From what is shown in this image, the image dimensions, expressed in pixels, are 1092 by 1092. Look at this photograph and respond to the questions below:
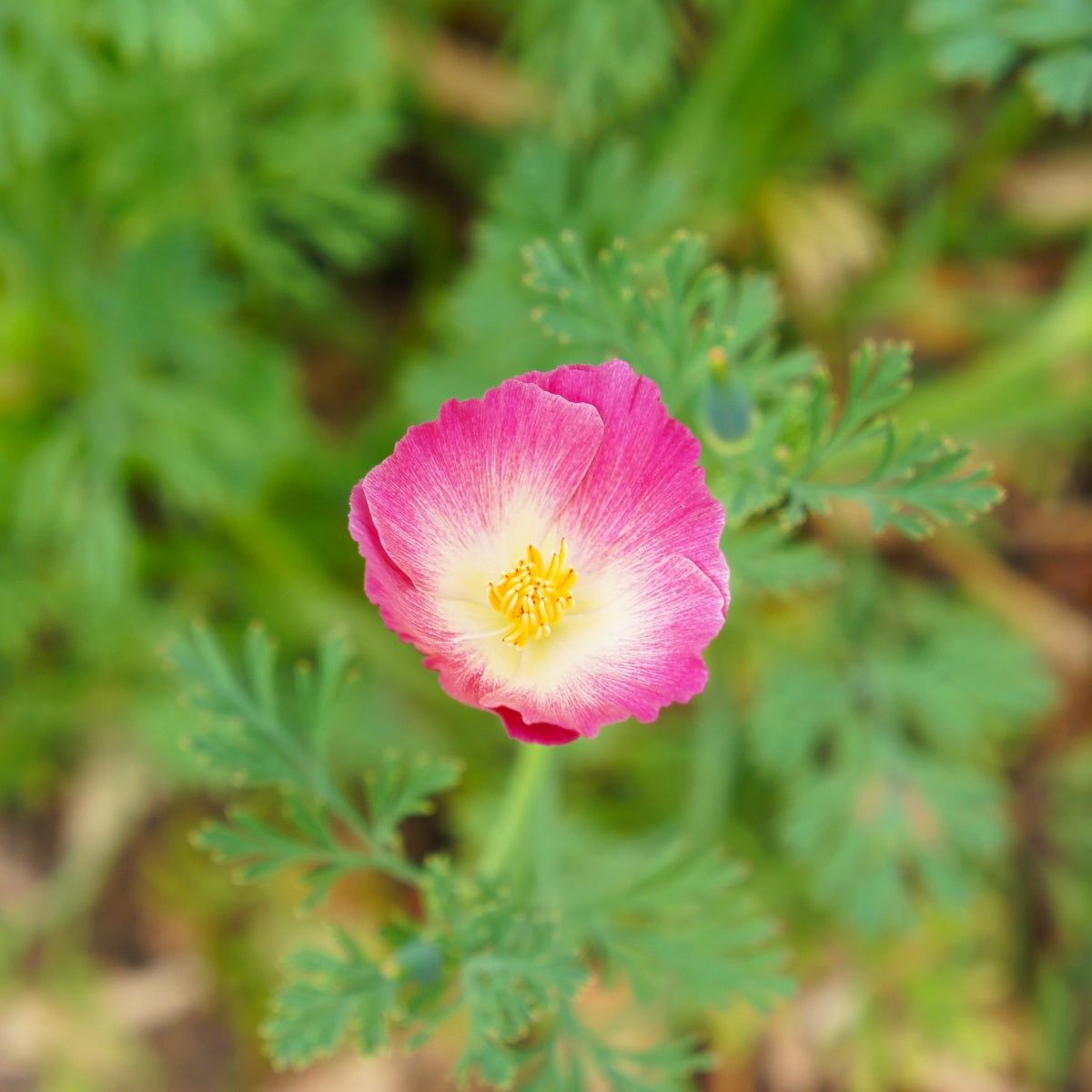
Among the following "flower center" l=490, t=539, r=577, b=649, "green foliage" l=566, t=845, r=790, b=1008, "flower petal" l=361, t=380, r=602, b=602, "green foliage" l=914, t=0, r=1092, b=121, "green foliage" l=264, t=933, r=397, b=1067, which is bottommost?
"green foliage" l=566, t=845, r=790, b=1008

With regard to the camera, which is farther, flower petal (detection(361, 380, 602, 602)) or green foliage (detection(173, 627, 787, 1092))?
green foliage (detection(173, 627, 787, 1092))

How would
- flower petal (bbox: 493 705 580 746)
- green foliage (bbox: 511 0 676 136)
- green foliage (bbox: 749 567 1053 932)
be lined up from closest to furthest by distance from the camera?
flower petal (bbox: 493 705 580 746), green foliage (bbox: 511 0 676 136), green foliage (bbox: 749 567 1053 932)

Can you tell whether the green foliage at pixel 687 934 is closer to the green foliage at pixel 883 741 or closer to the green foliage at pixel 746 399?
the green foliage at pixel 746 399

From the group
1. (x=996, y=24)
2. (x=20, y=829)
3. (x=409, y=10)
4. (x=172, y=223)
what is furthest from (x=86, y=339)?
(x=996, y=24)

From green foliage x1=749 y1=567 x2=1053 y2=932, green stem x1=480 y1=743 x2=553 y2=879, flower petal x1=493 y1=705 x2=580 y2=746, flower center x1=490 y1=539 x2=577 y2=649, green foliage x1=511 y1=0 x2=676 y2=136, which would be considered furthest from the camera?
green foliage x1=749 y1=567 x2=1053 y2=932

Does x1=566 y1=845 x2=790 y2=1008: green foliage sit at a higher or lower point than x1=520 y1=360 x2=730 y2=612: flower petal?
lower

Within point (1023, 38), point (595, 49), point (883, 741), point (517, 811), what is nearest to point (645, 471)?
point (517, 811)

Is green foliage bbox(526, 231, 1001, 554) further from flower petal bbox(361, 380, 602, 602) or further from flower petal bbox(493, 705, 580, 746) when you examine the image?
flower petal bbox(493, 705, 580, 746)

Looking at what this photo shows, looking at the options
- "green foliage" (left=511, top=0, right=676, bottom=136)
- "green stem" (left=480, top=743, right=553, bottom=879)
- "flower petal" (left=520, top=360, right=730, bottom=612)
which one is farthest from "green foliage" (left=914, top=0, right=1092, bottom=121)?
"green stem" (left=480, top=743, right=553, bottom=879)

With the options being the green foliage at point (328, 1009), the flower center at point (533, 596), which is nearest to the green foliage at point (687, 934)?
the green foliage at point (328, 1009)
